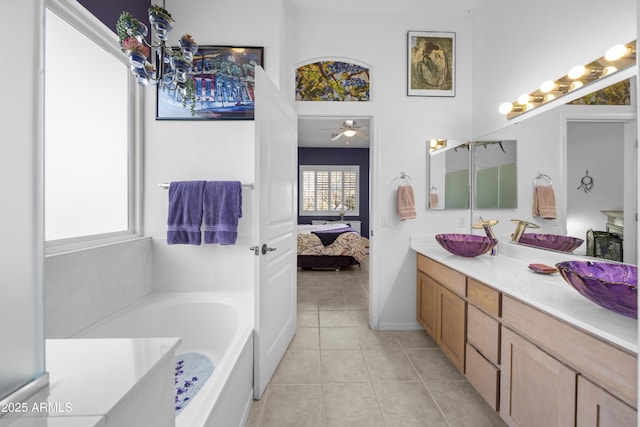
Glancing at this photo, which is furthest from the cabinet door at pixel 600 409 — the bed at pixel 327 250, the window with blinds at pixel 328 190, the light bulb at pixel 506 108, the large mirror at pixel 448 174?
the window with blinds at pixel 328 190

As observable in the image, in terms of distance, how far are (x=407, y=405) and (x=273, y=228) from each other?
139 centimetres

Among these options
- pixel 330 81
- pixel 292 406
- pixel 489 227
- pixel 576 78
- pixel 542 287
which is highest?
pixel 330 81

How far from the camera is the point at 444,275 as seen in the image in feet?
6.85

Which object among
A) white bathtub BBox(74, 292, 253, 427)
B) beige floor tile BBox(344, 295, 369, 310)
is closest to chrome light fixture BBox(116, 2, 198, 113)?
white bathtub BBox(74, 292, 253, 427)

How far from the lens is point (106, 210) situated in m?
2.04

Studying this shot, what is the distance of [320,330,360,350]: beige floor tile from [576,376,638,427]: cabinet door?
61.0 inches

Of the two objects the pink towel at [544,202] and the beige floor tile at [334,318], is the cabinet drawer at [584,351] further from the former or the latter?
the beige floor tile at [334,318]

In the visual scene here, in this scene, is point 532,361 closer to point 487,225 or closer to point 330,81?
point 487,225

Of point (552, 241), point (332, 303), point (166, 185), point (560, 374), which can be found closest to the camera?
point (560, 374)

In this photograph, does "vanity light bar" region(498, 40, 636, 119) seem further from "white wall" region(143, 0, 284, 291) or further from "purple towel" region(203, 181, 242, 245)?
"purple towel" region(203, 181, 242, 245)

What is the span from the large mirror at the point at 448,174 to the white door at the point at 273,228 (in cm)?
133

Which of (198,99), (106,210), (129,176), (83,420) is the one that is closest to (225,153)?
(198,99)

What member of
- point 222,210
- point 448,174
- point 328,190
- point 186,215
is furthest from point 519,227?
point 328,190

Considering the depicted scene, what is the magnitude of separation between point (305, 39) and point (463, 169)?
6.34 feet
